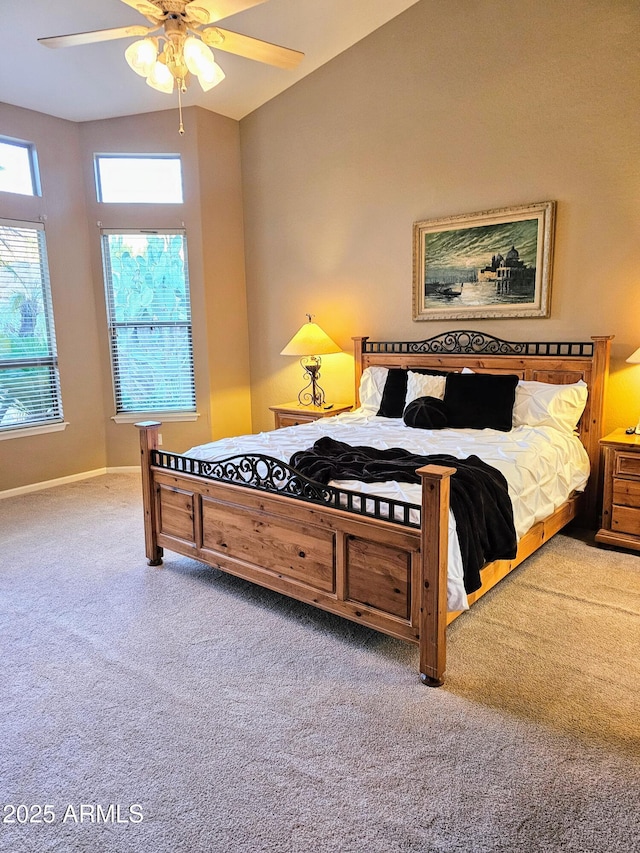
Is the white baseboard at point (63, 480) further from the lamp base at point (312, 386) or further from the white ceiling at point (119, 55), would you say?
the white ceiling at point (119, 55)

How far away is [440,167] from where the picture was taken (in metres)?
4.58

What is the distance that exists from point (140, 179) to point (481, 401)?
4.00 m

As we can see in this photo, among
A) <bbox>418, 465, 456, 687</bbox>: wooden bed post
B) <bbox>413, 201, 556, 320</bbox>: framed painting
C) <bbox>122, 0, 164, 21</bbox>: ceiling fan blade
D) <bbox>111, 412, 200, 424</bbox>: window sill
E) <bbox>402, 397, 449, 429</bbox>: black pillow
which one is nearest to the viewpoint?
<bbox>418, 465, 456, 687</bbox>: wooden bed post

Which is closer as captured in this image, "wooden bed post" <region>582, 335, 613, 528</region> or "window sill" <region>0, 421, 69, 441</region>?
"wooden bed post" <region>582, 335, 613, 528</region>

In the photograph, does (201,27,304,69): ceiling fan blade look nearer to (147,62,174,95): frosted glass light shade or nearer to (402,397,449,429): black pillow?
(147,62,174,95): frosted glass light shade

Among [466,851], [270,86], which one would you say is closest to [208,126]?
[270,86]

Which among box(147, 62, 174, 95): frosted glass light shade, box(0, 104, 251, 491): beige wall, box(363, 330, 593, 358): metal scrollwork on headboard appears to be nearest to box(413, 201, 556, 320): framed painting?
box(363, 330, 593, 358): metal scrollwork on headboard

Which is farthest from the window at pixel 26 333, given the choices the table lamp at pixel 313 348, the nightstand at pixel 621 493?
the nightstand at pixel 621 493

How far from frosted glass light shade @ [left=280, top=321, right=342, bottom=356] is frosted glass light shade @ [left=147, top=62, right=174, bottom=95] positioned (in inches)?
98.9

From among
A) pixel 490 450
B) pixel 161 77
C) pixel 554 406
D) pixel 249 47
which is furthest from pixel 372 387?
pixel 161 77

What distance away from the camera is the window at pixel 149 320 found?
5.63 meters

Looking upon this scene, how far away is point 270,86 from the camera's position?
5.28 m

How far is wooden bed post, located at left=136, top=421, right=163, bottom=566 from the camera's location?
3.51m

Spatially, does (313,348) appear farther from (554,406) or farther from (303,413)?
(554,406)
